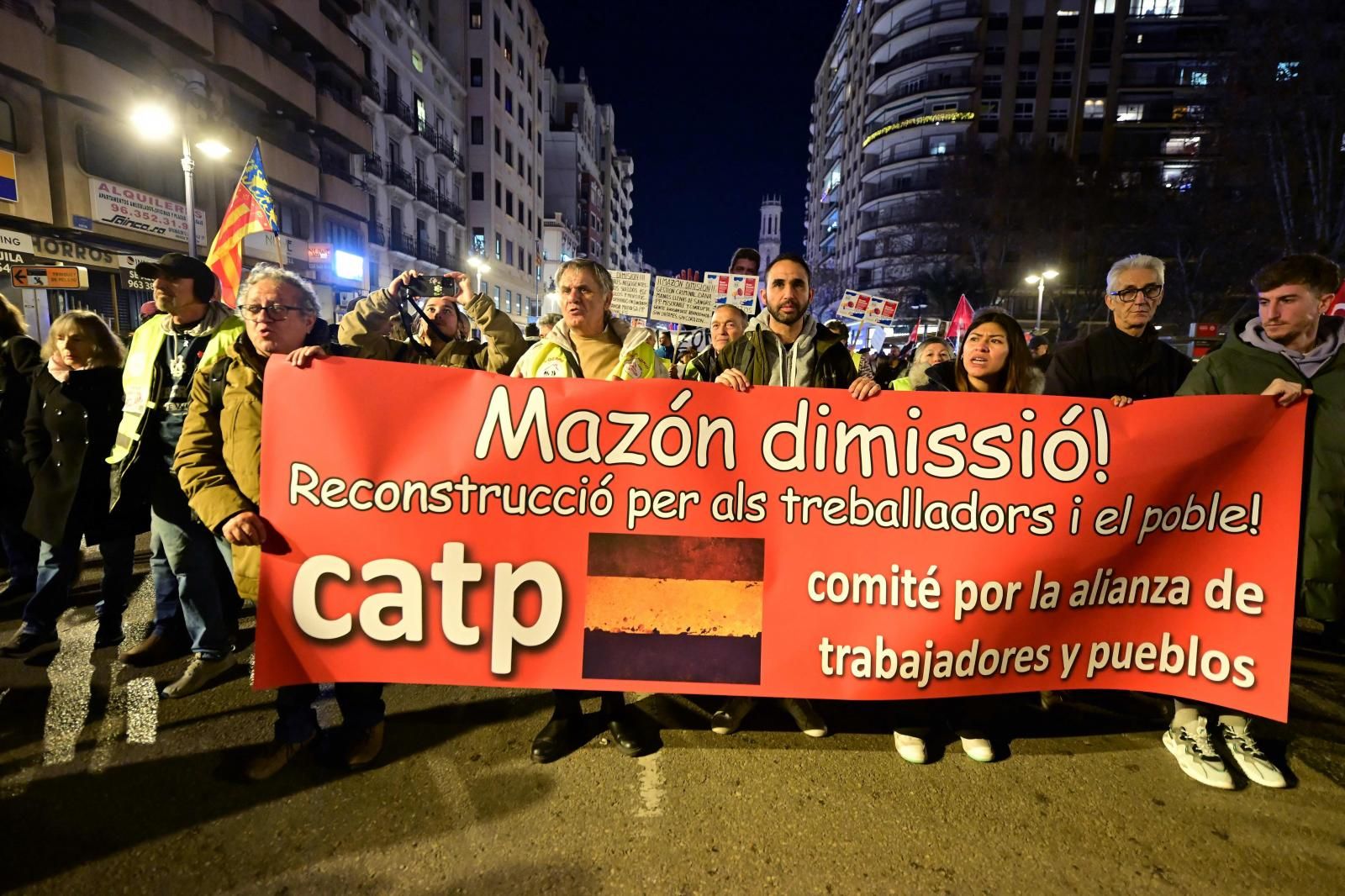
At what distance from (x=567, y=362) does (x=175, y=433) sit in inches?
83.9

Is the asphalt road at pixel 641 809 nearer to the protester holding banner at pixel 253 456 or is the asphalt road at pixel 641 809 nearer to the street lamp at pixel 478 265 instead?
the protester holding banner at pixel 253 456

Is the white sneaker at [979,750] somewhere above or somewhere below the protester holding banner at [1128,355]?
below

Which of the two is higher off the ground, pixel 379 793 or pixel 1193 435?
pixel 1193 435

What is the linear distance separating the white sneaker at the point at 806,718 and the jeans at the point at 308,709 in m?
1.85

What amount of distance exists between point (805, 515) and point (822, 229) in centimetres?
9494

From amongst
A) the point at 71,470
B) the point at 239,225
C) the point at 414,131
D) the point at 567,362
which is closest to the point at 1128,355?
the point at 567,362

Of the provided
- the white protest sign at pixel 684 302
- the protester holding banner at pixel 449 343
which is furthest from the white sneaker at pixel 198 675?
the white protest sign at pixel 684 302

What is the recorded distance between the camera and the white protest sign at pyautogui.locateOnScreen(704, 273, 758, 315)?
879 centimetres

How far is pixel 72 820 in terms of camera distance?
7.79 feet

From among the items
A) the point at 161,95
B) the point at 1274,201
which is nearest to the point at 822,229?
the point at 1274,201

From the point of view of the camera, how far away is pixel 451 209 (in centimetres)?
3672

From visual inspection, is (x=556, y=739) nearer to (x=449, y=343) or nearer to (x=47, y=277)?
(x=449, y=343)

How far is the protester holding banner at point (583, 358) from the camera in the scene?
287cm

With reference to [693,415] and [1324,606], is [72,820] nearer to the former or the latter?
[693,415]
